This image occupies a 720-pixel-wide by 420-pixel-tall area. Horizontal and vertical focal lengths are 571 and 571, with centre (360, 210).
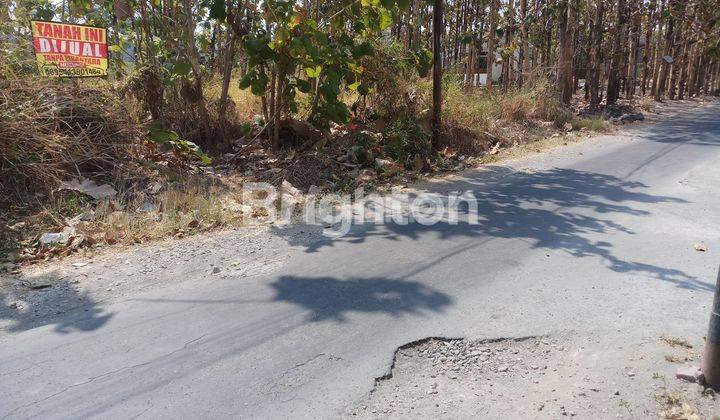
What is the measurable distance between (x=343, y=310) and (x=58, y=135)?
197 inches

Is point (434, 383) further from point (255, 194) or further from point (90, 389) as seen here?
point (255, 194)

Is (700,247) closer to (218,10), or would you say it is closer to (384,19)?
(384,19)

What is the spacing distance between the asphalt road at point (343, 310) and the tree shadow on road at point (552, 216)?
0.03 meters

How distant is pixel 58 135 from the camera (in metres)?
7.22

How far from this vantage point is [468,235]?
20.0 ft

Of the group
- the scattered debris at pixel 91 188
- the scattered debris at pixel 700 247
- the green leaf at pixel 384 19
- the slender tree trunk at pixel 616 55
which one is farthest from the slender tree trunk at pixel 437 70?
the slender tree trunk at pixel 616 55

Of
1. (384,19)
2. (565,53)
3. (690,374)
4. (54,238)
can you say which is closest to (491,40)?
(565,53)

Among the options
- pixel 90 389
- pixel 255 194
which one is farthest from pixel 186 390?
pixel 255 194

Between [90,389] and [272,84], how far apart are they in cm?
710

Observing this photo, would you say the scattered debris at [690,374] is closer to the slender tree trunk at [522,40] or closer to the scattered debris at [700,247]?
the scattered debris at [700,247]

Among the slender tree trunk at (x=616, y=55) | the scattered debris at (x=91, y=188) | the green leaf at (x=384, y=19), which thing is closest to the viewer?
the scattered debris at (x=91, y=188)

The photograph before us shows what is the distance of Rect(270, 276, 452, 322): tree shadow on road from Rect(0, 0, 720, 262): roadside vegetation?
2.17 m

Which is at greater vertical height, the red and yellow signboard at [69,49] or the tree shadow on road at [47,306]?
the red and yellow signboard at [69,49]

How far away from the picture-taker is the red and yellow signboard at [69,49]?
7879 millimetres
